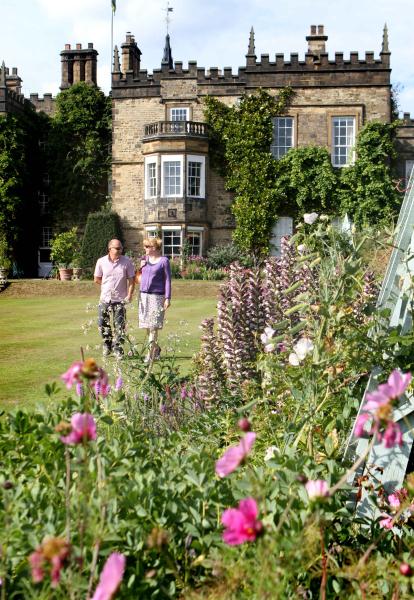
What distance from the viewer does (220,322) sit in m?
5.05

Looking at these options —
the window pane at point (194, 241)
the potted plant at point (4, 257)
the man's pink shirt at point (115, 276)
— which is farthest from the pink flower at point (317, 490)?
the potted plant at point (4, 257)

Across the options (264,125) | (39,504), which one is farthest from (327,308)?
(264,125)

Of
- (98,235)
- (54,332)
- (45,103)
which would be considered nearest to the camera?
(54,332)

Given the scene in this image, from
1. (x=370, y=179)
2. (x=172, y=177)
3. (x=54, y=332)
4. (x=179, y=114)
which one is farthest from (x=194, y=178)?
(x=54, y=332)

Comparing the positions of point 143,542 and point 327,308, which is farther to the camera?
point 327,308

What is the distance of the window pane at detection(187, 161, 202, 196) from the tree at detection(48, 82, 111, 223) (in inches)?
225

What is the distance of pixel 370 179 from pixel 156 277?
1932cm

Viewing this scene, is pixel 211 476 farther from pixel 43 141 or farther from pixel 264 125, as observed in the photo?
pixel 43 141

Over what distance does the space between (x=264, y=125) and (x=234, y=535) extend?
88.2ft

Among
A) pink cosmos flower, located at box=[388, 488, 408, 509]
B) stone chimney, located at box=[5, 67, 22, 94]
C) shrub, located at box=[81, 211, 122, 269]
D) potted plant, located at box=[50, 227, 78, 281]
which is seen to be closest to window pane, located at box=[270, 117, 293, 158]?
shrub, located at box=[81, 211, 122, 269]

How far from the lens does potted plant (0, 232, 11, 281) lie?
2702 cm

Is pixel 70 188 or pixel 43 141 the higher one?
pixel 43 141

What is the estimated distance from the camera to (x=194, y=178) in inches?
1086

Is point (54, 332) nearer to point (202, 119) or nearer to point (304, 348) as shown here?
point (304, 348)
